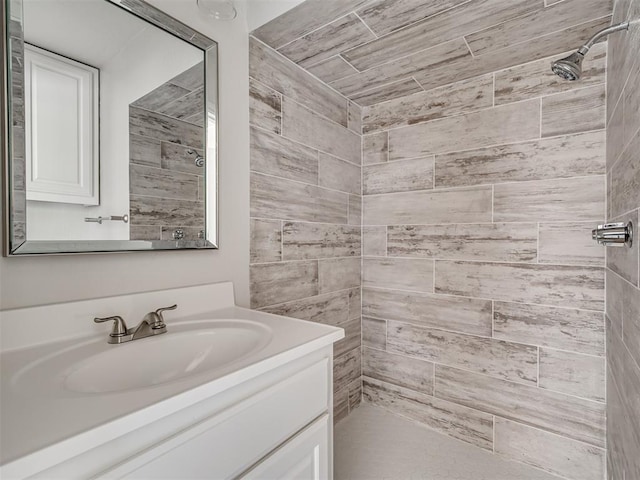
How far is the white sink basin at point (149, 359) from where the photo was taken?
29.6 inches

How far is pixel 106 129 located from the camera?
1.07 m

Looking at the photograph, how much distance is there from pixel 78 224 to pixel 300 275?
1.00 metres

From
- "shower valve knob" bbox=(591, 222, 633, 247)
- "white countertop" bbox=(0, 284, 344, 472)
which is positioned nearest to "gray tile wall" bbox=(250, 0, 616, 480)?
"shower valve knob" bbox=(591, 222, 633, 247)

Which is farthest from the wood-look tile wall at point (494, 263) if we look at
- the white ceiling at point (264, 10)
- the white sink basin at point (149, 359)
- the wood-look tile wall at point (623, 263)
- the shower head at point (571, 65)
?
the white sink basin at point (149, 359)

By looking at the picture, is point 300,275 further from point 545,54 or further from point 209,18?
point 545,54

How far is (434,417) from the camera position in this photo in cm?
199

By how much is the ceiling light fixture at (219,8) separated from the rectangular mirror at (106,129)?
93mm

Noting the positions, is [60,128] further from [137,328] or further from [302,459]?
[302,459]

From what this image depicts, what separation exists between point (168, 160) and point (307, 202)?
2.50 feet

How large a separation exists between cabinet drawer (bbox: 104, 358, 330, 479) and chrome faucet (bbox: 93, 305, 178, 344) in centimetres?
41

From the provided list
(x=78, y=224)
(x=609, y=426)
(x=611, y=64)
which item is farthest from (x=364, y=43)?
(x=609, y=426)

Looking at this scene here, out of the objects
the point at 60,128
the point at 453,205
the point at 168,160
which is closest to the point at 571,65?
the point at 453,205

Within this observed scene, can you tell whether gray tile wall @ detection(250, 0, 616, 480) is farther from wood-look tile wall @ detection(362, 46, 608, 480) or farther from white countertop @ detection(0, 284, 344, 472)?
white countertop @ detection(0, 284, 344, 472)

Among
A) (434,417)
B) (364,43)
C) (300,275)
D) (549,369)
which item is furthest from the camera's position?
(434,417)
